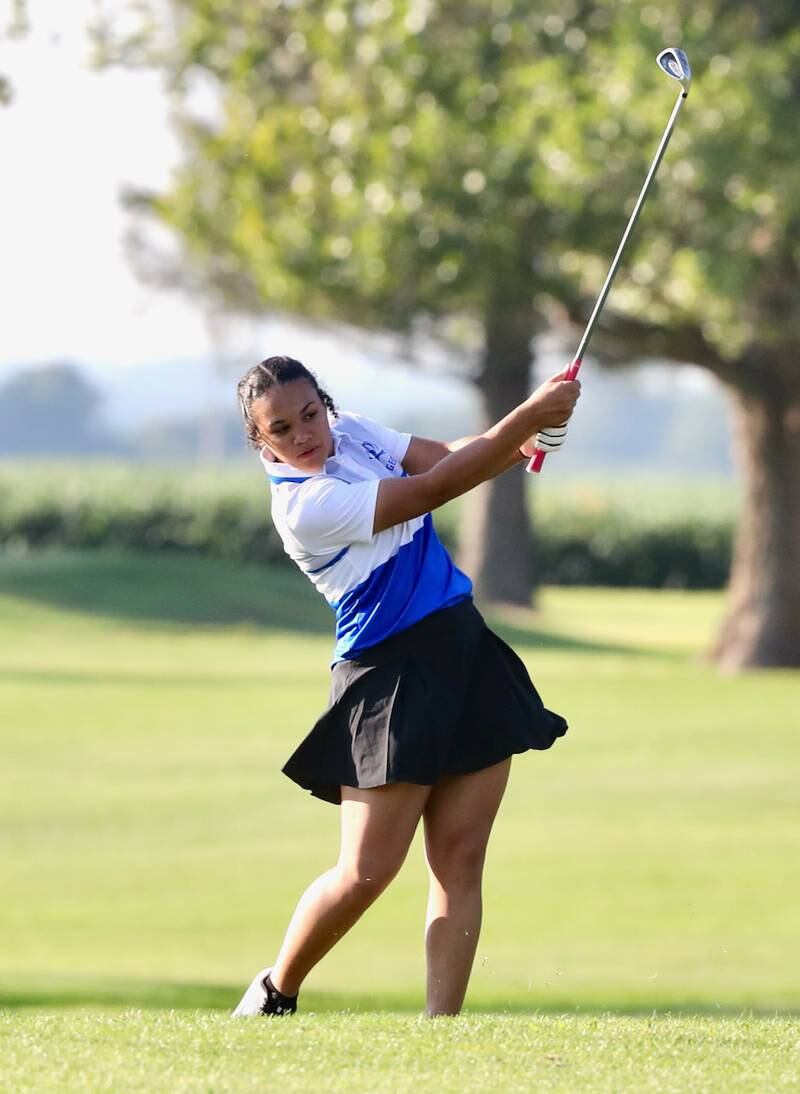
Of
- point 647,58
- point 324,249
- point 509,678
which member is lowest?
point 509,678

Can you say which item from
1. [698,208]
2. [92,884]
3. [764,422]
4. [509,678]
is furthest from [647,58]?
[509,678]

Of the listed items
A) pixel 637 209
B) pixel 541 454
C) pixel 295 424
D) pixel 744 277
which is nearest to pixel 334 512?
pixel 295 424

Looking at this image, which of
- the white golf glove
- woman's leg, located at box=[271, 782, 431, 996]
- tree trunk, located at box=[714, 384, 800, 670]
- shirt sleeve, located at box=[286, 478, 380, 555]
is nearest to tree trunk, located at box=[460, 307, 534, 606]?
tree trunk, located at box=[714, 384, 800, 670]

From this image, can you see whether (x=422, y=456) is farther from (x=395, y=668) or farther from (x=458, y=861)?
(x=458, y=861)

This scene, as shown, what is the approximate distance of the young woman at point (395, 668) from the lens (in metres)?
5.58

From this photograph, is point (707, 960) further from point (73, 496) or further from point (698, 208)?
point (73, 496)

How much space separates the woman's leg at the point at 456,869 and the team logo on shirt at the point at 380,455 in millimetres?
867

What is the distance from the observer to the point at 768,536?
2759cm

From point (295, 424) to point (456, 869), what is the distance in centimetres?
129

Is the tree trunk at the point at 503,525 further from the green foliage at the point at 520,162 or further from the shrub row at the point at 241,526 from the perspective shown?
the green foliage at the point at 520,162

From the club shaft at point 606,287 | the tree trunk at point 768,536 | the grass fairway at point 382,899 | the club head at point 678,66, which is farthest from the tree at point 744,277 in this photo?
the club shaft at point 606,287

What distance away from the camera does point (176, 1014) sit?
5891mm

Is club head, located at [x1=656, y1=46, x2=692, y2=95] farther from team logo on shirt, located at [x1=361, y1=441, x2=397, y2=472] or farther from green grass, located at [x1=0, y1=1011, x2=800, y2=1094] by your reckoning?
green grass, located at [x1=0, y1=1011, x2=800, y2=1094]

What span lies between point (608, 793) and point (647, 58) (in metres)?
7.68
